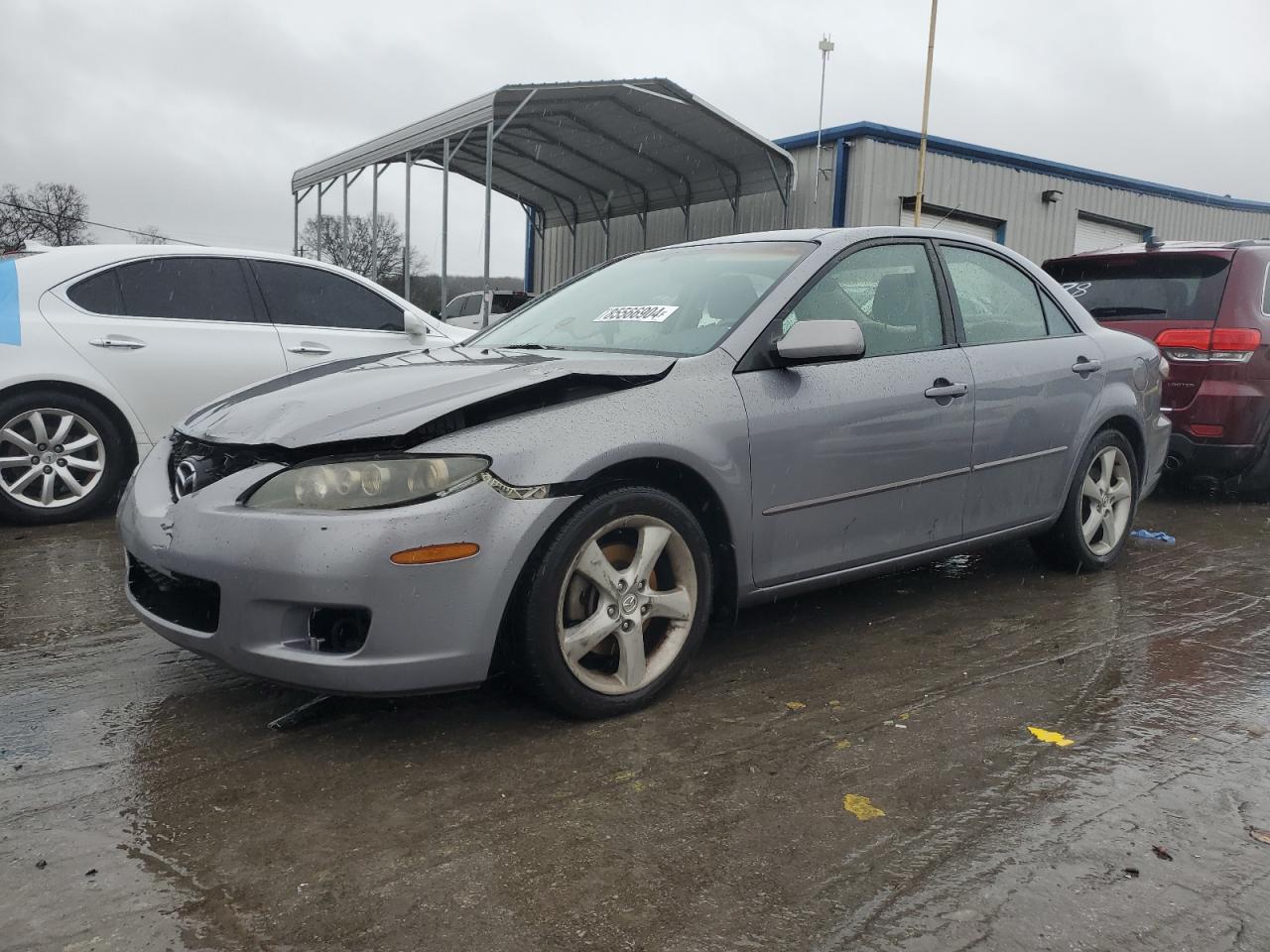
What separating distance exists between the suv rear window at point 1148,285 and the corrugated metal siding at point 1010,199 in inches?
415

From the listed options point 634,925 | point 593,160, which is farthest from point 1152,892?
point 593,160

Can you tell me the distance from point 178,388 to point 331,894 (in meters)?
4.46

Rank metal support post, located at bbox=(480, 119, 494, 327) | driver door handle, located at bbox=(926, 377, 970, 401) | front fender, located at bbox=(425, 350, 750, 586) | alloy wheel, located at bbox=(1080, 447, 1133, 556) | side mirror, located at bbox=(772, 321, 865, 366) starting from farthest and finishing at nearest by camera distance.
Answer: metal support post, located at bbox=(480, 119, 494, 327), alloy wheel, located at bbox=(1080, 447, 1133, 556), driver door handle, located at bbox=(926, 377, 970, 401), side mirror, located at bbox=(772, 321, 865, 366), front fender, located at bbox=(425, 350, 750, 586)

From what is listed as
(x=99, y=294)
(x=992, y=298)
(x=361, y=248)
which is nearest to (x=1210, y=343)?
(x=992, y=298)

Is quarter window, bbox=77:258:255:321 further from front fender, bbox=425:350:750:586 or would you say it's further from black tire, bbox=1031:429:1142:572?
black tire, bbox=1031:429:1142:572

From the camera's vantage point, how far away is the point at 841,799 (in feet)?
8.59

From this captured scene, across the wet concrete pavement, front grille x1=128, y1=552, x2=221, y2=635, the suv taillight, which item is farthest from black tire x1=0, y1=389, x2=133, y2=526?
the suv taillight

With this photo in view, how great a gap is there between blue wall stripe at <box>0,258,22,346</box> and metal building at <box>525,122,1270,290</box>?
42.3ft

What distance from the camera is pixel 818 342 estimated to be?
11.0 ft

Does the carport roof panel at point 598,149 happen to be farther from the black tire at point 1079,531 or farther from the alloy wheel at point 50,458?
the black tire at point 1079,531

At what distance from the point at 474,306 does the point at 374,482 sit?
17966 millimetres

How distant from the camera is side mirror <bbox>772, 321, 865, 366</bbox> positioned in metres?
3.36

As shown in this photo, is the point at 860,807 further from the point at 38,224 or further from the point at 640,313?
the point at 38,224

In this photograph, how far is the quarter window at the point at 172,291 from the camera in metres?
5.95
